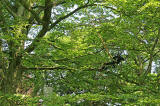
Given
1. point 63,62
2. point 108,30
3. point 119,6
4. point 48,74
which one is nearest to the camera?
point 119,6

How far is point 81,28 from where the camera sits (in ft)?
21.4

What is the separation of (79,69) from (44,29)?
5.39 feet

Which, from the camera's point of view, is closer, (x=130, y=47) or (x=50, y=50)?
(x=130, y=47)

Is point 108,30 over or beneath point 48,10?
beneath

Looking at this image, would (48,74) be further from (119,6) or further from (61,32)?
(119,6)

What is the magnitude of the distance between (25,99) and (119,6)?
3507 millimetres

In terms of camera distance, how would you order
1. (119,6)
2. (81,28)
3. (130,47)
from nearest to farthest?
(119,6) → (130,47) → (81,28)

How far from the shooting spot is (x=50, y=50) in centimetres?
712

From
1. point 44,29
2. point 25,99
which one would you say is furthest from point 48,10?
point 25,99

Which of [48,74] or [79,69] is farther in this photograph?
[48,74]

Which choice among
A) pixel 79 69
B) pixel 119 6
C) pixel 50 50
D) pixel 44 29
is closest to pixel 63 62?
Answer: pixel 50 50

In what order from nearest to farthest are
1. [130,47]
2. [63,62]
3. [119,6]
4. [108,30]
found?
[119,6], [108,30], [130,47], [63,62]

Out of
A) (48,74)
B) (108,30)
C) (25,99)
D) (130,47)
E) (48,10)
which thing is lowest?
(25,99)

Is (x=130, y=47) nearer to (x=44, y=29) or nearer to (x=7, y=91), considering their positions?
(x=44, y=29)
